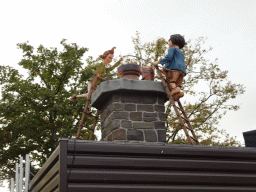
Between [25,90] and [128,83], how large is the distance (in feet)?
41.2

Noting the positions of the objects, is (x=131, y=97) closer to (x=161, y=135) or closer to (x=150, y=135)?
(x=150, y=135)

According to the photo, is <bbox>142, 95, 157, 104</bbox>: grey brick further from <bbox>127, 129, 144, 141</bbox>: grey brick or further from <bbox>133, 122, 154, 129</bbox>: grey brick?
<bbox>127, 129, 144, 141</bbox>: grey brick

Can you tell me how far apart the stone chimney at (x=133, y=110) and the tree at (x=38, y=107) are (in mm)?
Answer: 10512

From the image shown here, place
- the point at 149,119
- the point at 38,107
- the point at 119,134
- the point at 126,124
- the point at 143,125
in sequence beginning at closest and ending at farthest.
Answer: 1. the point at 119,134
2. the point at 126,124
3. the point at 143,125
4. the point at 149,119
5. the point at 38,107

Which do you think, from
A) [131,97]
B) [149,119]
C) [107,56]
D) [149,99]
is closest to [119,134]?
[149,119]

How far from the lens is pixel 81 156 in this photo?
12.2ft

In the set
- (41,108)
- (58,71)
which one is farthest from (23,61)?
(41,108)

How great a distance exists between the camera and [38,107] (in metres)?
17.2

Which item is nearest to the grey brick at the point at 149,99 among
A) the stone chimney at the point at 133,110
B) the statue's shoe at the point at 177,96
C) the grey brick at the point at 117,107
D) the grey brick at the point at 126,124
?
the stone chimney at the point at 133,110

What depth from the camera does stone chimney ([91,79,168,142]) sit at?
6.12 m

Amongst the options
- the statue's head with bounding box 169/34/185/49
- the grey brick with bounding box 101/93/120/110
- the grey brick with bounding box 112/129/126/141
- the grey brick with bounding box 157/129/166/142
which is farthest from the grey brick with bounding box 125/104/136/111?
the statue's head with bounding box 169/34/185/49

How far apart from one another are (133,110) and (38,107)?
1194cm

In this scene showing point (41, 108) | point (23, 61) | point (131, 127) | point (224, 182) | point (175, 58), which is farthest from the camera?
point (23, 61)

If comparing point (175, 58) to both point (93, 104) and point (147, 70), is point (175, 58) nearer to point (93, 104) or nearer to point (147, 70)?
point (147, 70)
